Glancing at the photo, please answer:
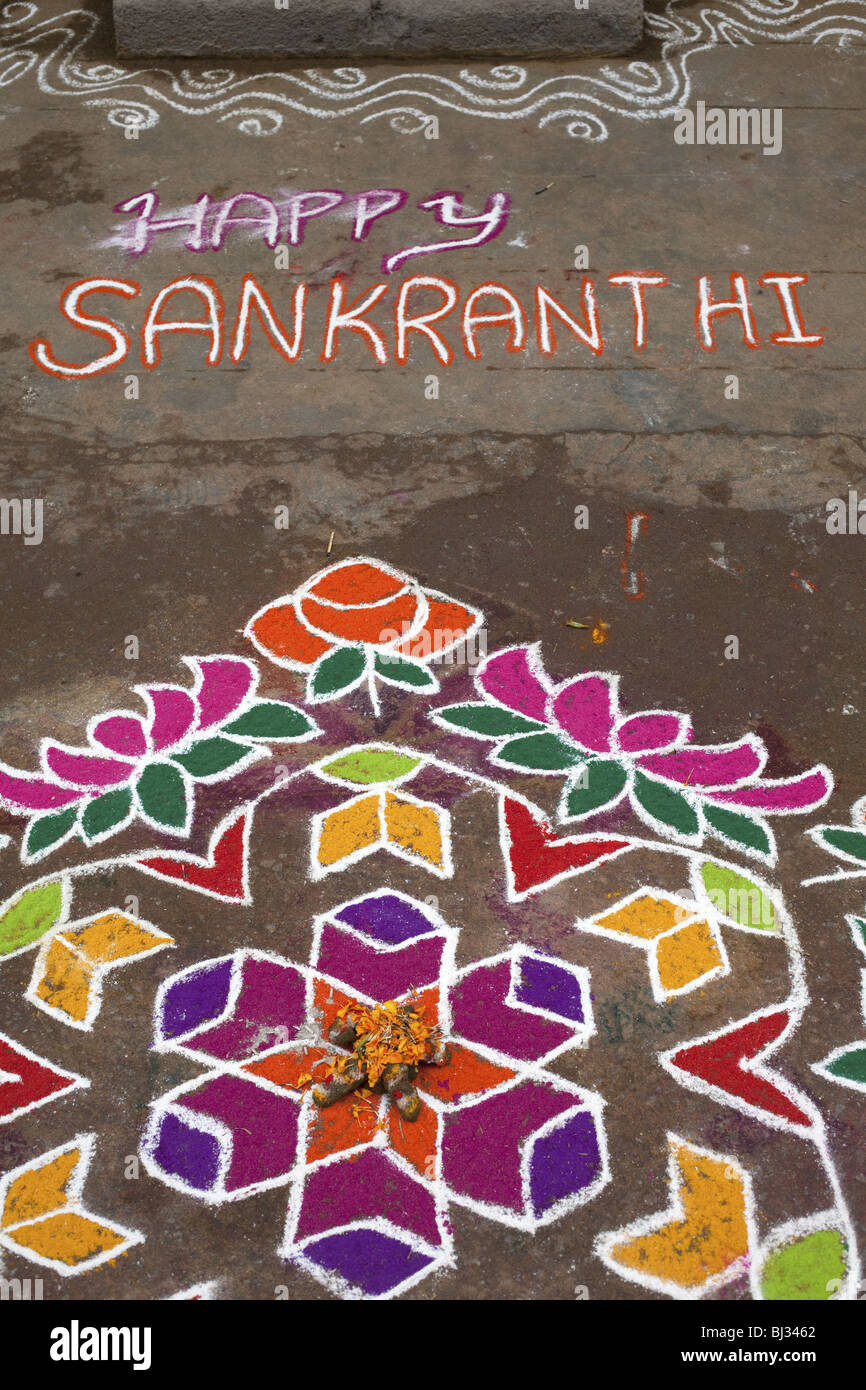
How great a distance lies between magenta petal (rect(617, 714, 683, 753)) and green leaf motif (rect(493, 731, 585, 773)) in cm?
19

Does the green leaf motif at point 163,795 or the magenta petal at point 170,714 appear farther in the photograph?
the magenta petal at point 170,714

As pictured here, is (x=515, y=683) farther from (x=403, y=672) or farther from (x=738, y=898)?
(x=738, y=898)

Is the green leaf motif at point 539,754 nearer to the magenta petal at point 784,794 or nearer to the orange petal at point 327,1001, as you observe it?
the magenta petal at point 784,794

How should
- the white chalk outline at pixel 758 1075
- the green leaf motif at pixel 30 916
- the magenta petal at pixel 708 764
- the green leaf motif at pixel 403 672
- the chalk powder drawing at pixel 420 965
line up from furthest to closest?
the green leaf motif at pixel 403 672, the magenta petal at pixel 708 764, the green leaf motif at pixel 30 916, the white chalk outline at pixel 758 1075, the chalk powder drawing at pixel 420 965

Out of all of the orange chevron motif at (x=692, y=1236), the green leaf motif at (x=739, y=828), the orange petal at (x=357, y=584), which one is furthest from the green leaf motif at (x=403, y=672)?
the orange chevron motif at (x=692, y=1236)

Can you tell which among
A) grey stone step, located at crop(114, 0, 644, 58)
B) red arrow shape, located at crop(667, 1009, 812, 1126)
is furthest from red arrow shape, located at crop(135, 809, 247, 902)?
grey stone step, located at crop(114, 0, 644, 58)

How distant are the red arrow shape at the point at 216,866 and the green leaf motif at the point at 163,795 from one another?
0.16m

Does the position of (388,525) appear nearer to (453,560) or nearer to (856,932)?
(453,560)

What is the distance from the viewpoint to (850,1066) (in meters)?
3.74

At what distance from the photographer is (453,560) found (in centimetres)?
550

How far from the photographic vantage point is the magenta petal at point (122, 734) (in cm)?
474

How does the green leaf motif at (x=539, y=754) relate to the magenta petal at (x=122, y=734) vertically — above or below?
above

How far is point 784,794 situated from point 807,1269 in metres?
1.71

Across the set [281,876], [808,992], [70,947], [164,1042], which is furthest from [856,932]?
[70,947]
